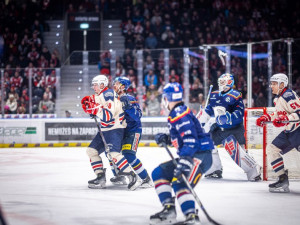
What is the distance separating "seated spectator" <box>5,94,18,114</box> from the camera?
12883mm

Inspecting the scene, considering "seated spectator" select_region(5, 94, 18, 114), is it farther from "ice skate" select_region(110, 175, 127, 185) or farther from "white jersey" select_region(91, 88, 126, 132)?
"white jersey" select_region(91, 88, 126, 132)

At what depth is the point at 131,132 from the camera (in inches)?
291

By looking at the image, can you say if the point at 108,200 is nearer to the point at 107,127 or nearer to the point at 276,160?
the point at 107,127

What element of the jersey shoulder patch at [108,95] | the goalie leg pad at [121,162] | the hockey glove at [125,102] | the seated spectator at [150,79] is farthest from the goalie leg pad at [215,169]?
the seated spectator at [150,79]

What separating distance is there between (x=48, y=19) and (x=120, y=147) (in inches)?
533

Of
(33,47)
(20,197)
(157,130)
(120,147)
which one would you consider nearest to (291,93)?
(120,147)

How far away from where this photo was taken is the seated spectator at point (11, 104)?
12.9 metres

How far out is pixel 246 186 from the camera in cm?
739

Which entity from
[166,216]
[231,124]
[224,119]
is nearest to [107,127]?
[224,119]

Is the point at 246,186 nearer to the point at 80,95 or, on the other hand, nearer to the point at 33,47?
the point at 80,95

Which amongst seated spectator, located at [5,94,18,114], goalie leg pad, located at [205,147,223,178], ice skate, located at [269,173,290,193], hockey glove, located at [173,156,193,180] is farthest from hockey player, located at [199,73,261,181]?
seated spectator, located at [5,94,18,114]

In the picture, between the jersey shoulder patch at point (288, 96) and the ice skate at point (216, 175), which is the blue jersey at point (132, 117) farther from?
the jersey shoulder patch at point (288, 96)

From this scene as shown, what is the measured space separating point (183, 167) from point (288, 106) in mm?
2594

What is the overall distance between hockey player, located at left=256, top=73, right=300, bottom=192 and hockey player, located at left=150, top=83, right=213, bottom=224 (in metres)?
1.95
